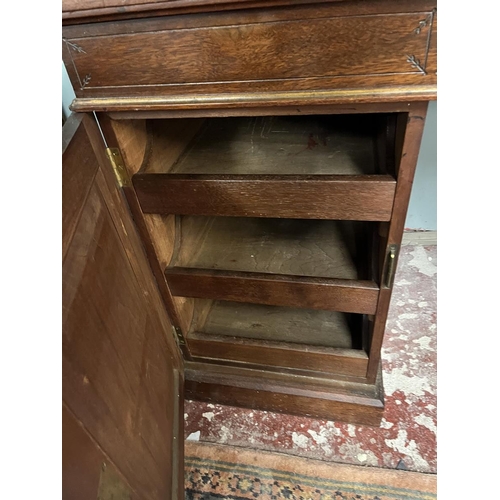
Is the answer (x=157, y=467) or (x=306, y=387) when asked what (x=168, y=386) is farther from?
(x=306, y=387)

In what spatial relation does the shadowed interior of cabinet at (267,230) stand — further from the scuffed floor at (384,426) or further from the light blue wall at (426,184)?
the light blue wall at (426,184)

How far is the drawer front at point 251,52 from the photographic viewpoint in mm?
502

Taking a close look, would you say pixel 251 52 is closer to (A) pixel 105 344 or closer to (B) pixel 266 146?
(B) pixel 266 146

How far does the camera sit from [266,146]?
92 centimetres

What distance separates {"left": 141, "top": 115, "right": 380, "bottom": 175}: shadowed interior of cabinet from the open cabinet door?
163 millimetres

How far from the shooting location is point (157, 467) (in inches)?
33.4

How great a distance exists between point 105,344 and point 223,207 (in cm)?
32

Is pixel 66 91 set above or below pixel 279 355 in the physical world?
above

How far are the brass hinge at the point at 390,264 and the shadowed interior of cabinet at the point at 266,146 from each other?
16 centimetres

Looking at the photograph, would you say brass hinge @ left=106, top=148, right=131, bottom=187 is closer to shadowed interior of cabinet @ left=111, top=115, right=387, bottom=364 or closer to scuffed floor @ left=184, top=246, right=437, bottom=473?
shadowed interior of cabinet @ left=111, top=115, right=387, bottom=364

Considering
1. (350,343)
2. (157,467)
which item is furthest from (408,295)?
(157,467)

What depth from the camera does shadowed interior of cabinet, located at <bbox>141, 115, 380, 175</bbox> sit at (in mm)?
809

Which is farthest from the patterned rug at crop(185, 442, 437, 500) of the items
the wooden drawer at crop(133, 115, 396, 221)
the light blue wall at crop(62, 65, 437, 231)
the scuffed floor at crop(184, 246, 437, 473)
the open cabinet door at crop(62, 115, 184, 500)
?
the light blue wall at crop(62, 65, 437, 231)

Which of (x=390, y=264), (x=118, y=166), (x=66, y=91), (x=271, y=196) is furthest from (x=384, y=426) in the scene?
(x=66, y=91)
